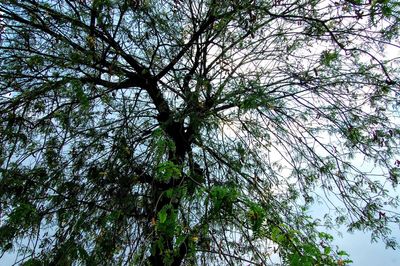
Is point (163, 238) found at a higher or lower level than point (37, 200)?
lower

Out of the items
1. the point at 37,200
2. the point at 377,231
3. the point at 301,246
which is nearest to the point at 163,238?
the point at 301,246

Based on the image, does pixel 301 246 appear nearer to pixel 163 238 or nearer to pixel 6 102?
pixel 163 238

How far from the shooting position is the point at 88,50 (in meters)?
3.07

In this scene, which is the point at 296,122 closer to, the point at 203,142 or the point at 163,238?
the point at 203,142

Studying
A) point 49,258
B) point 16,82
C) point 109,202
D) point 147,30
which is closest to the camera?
point 49,258

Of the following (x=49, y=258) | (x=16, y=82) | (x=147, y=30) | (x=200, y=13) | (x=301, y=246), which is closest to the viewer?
(x=301, y=246)

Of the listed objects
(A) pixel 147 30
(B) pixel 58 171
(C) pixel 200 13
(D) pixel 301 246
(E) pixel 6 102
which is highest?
(C) pixel 200 13

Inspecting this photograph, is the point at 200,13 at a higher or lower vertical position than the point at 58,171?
higher

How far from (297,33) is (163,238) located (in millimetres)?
2401

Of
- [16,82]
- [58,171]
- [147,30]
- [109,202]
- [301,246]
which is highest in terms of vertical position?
[147,30]

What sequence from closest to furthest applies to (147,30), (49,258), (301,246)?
1. (301,246)
2. (49,258)
3. (147,30)

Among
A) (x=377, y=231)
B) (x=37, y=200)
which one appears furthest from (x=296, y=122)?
(x=37, y=200)

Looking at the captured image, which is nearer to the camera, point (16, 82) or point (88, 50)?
point (88, 50)

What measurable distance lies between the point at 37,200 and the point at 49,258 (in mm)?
530
